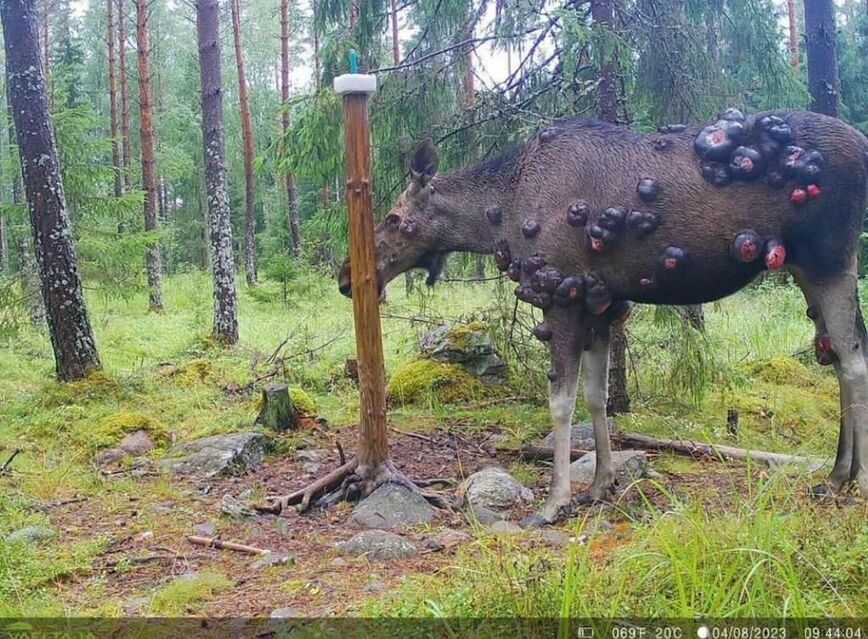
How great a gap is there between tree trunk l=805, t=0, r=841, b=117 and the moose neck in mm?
6502

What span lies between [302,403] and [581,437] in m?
2.82

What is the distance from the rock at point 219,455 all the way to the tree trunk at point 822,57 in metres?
8.09

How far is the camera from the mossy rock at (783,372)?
909 cm

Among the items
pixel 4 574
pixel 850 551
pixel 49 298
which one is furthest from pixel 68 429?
pixel 850 551

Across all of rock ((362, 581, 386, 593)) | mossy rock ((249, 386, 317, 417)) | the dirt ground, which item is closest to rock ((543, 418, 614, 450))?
the dirt ground

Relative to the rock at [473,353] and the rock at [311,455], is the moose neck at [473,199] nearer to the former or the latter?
the rock at [311,455]

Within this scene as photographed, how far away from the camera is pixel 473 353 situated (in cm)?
909

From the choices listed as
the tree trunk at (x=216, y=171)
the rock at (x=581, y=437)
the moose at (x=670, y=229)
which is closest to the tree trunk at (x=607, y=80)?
the moose at (x=670, y=229)

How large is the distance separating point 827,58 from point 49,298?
388 inches

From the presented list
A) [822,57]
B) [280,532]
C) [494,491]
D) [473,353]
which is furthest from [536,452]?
[822,57]

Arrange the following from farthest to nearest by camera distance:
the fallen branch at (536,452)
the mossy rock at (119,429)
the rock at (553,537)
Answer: the mossy rock at (119,429) → the fallen branch at (536,452) → the rock at (553,537)

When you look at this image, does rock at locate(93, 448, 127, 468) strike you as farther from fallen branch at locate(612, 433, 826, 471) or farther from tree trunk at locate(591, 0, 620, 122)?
tree trunk at locate(591, 0, 620, 122)

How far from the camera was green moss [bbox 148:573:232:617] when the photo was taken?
11.9 ft

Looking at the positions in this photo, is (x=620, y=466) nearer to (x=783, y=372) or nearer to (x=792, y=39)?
(x=783, y=372)
